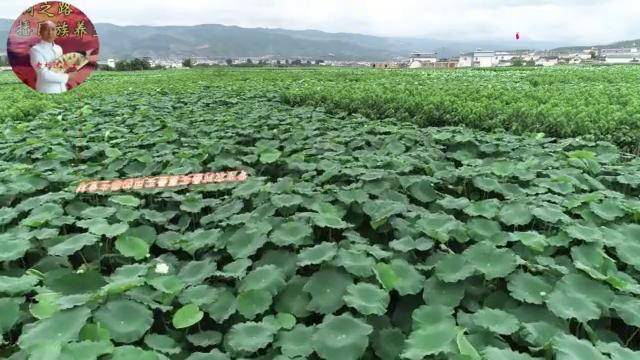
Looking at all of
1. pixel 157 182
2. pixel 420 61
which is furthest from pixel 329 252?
pixel 420 61

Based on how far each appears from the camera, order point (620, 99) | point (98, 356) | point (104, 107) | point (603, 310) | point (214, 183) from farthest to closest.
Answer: point (104, 107) < point (620, 99) < point (214, 183) < point (603, 310) < point (98, 356)

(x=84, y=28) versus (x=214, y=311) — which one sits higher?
(x=84, y=28)

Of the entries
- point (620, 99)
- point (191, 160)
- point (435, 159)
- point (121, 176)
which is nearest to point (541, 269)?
point (435, 159)

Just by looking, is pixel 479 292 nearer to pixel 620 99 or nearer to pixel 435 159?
pixel 435 159

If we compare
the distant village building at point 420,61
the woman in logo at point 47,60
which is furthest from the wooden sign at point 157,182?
the distant village building at point 420,61

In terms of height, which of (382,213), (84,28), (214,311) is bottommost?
(214,311)

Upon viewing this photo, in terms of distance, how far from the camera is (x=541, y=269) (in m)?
2.39

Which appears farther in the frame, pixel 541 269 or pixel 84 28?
pixel 84 28

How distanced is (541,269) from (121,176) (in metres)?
3.31

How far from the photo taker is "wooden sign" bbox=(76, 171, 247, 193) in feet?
12.4
